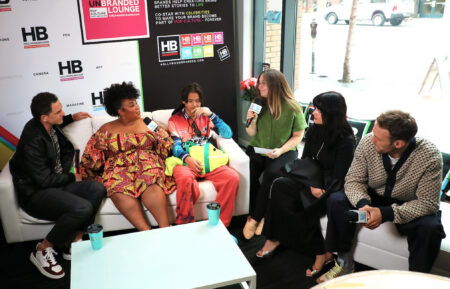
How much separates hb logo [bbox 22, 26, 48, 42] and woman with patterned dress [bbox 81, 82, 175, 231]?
1.01 metres

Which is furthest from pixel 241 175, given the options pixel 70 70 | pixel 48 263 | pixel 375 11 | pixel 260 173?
pixel 375 11

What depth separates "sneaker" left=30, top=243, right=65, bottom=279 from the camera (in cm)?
250

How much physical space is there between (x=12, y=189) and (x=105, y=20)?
1.76 meters

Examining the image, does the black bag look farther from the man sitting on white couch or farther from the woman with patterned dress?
the woman with patterned dress

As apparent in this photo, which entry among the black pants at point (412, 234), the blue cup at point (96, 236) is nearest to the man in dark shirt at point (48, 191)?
the blue cup at point (96, 236)

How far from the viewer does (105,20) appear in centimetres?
354

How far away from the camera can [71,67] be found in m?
3.54

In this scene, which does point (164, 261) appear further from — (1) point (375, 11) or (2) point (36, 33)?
(1) point (375, 11)

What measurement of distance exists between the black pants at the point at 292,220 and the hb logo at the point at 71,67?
213 centimetres

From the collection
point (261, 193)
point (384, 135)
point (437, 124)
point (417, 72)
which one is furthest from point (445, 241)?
point (417, 72)

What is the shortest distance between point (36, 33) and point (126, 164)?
1509mm

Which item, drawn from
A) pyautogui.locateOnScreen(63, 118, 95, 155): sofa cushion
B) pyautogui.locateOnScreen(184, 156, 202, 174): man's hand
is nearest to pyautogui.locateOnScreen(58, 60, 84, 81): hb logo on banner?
pyautogui.locateOnScreen(63, 118, 95, 155): sofa cushion

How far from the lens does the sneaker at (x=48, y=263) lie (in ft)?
8.20

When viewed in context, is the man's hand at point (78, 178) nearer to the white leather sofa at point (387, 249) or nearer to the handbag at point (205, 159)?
the handbag at point (205, 159)
